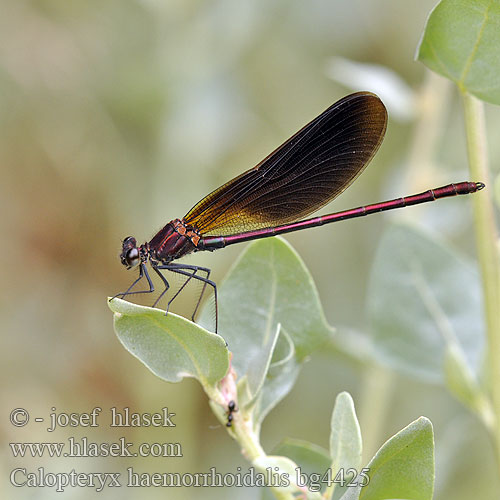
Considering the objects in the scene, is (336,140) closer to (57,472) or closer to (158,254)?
(158,254)

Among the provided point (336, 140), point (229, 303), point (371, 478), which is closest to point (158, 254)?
point (336, 140)

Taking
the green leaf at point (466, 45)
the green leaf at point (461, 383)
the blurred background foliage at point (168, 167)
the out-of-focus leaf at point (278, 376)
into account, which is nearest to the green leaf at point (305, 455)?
the out-of-focus leaf at point (278, 376)

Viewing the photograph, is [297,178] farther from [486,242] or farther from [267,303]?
[486,242]

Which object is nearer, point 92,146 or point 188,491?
point 188,491

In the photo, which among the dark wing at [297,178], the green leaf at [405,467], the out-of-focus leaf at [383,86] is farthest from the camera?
the out-of-focus leaf at [383,86]

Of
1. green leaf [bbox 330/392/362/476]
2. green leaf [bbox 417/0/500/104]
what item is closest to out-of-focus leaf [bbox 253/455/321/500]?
green leaf [bbox 330/392/362/476]

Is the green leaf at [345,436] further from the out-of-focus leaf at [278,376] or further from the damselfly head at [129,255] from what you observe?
the damselfly head at [129,255]
